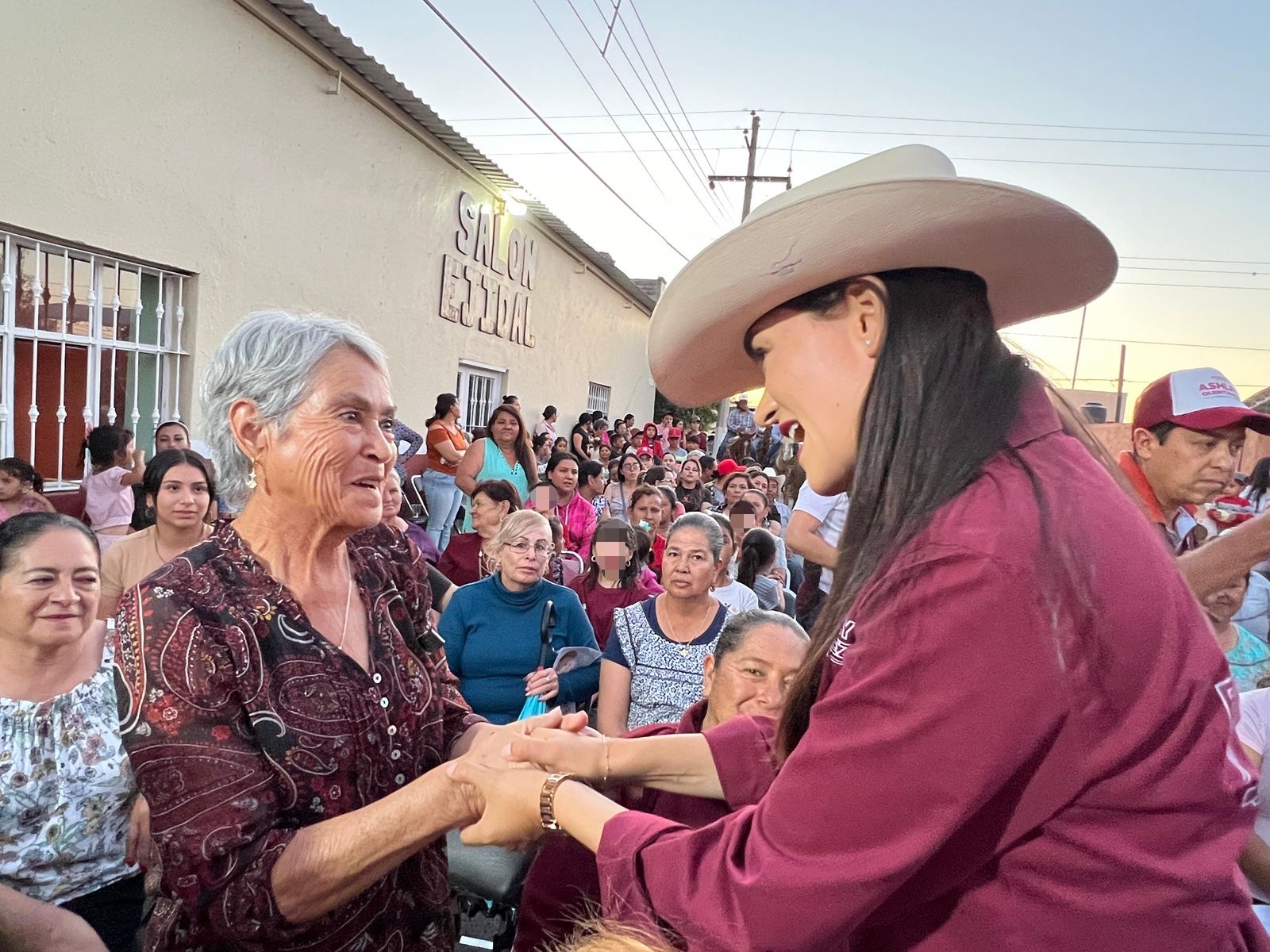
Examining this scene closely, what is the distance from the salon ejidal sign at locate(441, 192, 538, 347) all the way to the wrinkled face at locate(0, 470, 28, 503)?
747 cm

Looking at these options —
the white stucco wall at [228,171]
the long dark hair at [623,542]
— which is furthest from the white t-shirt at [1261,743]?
the white stucco wall at [228,171]

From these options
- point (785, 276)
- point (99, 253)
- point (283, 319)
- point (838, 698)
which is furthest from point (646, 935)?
point (99, 253)

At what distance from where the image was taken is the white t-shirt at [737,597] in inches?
205

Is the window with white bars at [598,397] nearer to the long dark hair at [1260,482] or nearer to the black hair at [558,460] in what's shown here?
the black hair at [558,460]

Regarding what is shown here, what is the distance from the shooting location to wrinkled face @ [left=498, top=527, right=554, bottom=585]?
4.68 meters

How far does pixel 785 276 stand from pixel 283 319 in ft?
3.82

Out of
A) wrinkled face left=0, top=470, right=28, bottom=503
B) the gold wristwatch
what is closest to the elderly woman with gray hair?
the gold wristwatch

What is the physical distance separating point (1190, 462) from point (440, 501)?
6.85 meters

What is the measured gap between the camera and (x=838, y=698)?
3.50 ft

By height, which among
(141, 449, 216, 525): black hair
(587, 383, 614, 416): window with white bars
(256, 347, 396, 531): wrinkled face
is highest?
(587, 383, 614, 416): window with white bars

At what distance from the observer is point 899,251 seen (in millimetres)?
1261

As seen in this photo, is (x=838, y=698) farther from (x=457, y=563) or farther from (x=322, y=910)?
(x=457, y=563)

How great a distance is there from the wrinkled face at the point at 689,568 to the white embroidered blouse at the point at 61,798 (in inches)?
101

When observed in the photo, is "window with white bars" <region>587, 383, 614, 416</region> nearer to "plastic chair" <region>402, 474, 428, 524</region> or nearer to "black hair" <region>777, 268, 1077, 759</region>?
"plastic chair" <region>402, 474, 428, 524</region>
